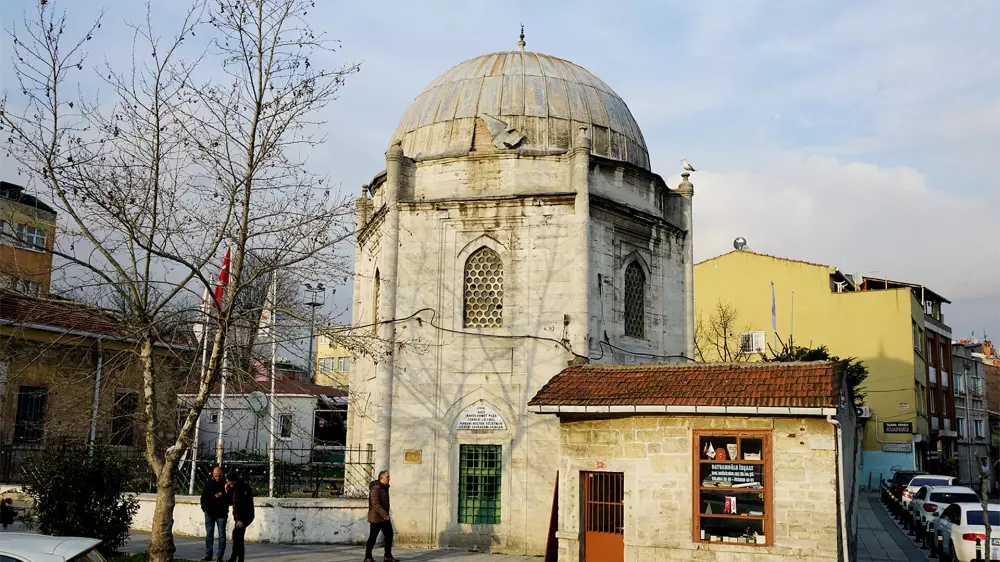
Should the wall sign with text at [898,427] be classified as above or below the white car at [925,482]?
above

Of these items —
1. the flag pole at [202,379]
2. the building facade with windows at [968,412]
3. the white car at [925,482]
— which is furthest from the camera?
the building facade with windows at [968,412]

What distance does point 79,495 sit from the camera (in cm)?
1323

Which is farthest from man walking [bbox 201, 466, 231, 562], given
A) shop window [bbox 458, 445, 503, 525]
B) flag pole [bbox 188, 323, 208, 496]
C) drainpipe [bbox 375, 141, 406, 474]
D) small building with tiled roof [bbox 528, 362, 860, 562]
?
small building with tiled roof [bbox 528, 362, 860, 562]

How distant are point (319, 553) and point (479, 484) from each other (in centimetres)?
355

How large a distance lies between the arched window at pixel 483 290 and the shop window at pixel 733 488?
6.18 meters

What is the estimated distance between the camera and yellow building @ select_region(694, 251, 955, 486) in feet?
139

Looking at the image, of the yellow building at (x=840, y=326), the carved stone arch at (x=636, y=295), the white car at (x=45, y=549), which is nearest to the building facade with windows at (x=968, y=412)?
the yellow building at (x=840, y=326)

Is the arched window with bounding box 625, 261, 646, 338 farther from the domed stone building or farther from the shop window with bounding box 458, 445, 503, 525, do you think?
the shop window with bounding box 458, 445, 503, 525

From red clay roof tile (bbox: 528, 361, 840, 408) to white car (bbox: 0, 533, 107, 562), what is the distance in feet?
25.0

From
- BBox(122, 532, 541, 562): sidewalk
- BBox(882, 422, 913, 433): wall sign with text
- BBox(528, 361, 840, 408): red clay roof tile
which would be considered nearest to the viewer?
BBox(528, 361, 840, 408): red clay roof tile

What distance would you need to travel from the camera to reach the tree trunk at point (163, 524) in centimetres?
1220

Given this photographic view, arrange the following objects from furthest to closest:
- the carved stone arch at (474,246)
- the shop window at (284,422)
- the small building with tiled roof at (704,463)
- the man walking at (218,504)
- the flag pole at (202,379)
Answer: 1. the carved stone arch at (474,246)
2. the shop window at (284,422)
3. the man walking at (218,504)
4. the flag pole at (202,379)
5. the small building with tiled roof at (704,463)

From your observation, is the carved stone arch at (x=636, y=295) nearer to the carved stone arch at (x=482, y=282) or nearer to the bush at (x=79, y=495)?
the carved stone arch at (x=482, y=282)

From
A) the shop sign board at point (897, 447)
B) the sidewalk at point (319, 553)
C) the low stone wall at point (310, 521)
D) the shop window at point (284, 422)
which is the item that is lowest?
the sidewalk at point (319, 553)
